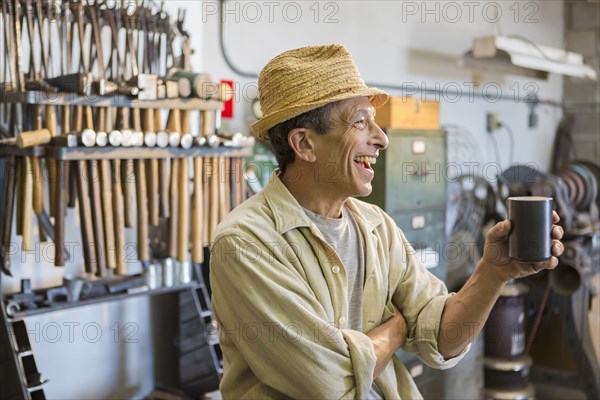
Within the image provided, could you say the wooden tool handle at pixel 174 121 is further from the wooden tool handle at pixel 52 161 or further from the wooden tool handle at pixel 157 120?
the wooden tool handle at pixel 52 161

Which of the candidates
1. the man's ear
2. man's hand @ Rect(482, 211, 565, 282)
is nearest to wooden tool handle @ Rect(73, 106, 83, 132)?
the man's ear

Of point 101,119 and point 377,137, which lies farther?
point 101,119

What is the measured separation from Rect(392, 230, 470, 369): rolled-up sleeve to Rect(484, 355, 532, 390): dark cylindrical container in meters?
2.09

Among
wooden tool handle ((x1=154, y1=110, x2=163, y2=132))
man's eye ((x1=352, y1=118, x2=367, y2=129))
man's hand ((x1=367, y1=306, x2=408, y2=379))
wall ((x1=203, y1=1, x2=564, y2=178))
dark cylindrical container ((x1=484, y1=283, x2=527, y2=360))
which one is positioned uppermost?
wall ((x1=203, y1=1, x2=564, y2=178))

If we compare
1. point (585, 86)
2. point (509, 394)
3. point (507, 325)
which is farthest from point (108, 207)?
point (585, 86)

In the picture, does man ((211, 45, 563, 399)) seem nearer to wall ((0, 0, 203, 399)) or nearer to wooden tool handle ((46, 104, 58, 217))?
wooden tool handle ((46, 104, 58, 217))

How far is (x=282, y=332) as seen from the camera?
56.9 inches

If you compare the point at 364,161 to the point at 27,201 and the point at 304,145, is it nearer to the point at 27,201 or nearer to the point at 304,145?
the point at 304,145

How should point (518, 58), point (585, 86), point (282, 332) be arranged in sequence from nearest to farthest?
1. point (282, 332)
2. point (518, 58)
3. point (585, 86)

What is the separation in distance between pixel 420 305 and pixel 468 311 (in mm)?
124

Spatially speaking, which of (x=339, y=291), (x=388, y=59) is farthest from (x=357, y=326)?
(x=388, y=59)

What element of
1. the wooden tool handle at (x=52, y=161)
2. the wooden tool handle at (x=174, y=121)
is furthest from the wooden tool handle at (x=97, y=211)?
the wooden tool handle at (x=174, y=121)

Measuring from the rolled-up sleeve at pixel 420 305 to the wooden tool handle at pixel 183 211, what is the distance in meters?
1.09

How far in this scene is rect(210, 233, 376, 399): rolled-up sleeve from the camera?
1447 mm
